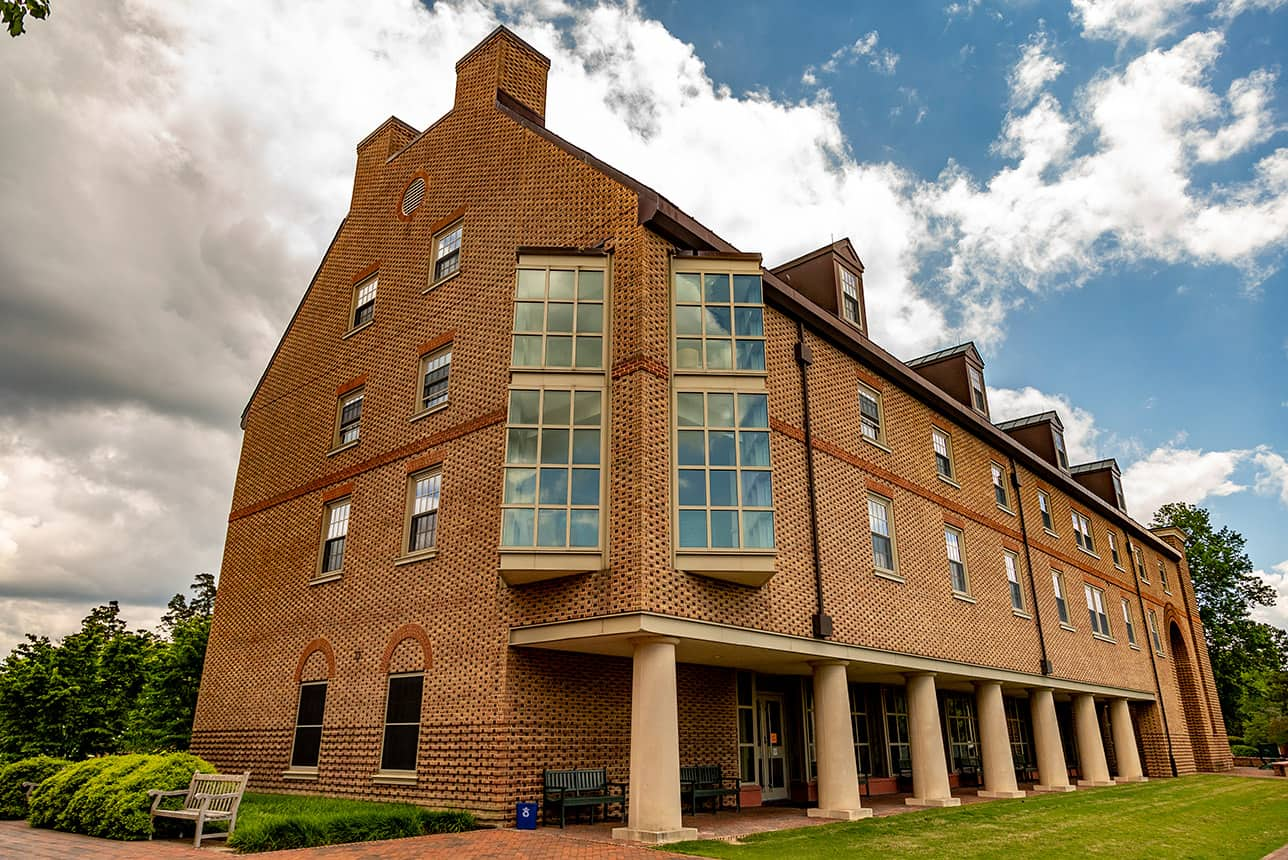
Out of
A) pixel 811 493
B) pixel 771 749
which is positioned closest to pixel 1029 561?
pixel 771 749

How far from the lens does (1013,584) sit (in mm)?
23469

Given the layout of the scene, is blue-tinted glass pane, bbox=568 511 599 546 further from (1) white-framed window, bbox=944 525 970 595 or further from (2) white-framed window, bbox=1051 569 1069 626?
(2) white-framed window, bbox=1051 569 1069 626

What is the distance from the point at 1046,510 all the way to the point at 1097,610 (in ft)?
14.4

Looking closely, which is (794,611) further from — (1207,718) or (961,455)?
(1207,718)

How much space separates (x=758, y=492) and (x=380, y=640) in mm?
7991

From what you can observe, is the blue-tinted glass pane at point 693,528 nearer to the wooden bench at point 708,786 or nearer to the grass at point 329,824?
the wooden bench at point 708,786

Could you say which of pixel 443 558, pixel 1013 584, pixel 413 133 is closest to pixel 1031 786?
pixel 1013 584

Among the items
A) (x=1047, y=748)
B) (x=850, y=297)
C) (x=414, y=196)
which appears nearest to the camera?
(x=414, y=196)

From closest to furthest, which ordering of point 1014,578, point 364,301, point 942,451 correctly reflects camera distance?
point 364,301
point 942,451
point 1014,578

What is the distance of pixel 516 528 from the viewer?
13320 mm

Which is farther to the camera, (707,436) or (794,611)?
(794,611)

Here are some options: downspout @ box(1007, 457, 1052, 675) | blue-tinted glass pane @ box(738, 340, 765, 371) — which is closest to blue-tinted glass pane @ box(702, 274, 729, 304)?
blue-tinted glass pane @ box(738, 340, 765, 371)

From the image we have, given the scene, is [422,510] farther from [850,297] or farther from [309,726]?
[850,297]

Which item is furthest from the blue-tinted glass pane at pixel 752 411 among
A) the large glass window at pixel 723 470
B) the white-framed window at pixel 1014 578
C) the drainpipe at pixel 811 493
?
the white-framed window at pixel 1014 578
